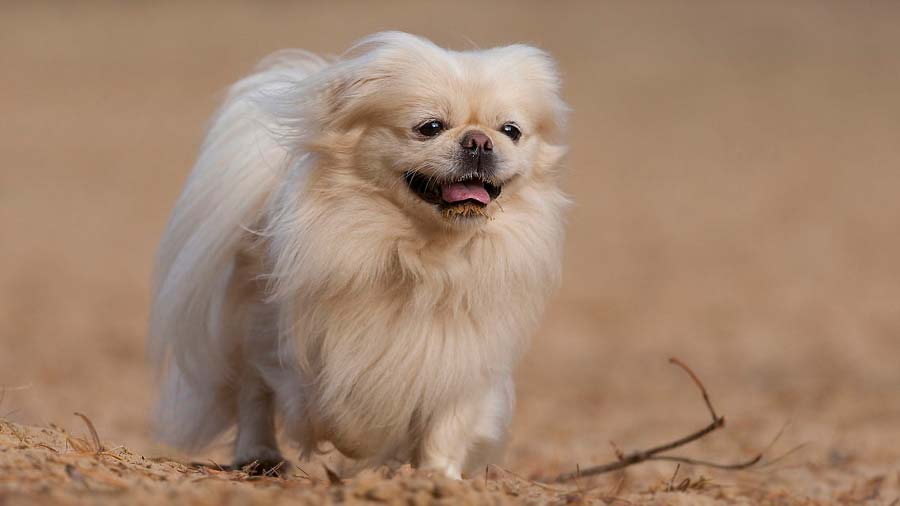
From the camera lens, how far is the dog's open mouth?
4.33 m

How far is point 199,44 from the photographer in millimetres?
26312

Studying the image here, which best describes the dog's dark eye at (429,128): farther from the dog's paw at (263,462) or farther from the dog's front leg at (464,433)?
the dog's paw at (263,462)

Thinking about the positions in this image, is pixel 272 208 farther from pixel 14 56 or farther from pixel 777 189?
pixel 14 56

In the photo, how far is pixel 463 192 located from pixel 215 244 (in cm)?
111

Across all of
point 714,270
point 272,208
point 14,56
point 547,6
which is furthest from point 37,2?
point 272,208

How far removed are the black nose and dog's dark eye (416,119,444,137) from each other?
→ 128mm

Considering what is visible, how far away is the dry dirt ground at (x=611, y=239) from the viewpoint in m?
5.44

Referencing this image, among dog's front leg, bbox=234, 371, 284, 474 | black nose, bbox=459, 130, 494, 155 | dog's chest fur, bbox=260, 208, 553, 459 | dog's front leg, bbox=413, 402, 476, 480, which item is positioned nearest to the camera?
black nose, bbox=459, 130, 494, 155


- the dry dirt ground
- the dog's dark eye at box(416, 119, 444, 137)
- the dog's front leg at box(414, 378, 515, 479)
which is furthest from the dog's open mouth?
the dry dirt ground

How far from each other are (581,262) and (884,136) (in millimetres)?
8203

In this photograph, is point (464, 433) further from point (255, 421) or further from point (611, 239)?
point (611, 239)

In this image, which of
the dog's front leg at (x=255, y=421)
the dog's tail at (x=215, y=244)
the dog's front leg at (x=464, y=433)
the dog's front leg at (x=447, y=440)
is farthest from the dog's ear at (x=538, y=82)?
the dog's front leg at (x=255, y=421)

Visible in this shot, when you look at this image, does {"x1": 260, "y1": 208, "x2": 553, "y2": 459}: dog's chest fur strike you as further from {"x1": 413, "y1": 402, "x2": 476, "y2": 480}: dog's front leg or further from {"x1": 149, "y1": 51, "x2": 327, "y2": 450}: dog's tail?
{"x1": 149, "y1": 51, "x2": 327, "y2": 450}: dog's tail

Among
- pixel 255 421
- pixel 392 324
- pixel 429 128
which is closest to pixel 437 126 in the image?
pixel 429 128
